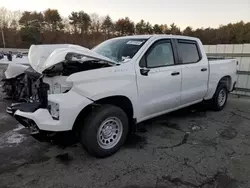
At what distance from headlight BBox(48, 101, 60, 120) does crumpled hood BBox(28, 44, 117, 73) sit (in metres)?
0.52

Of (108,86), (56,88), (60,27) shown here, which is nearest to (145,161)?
(108,86)

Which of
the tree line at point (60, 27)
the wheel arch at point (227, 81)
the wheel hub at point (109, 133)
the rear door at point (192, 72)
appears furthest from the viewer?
the tree line at point (60, 27)

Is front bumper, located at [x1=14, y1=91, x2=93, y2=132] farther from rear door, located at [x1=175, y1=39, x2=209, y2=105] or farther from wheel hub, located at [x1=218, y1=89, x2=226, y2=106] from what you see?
wheel hub, located at [x1=218, y1=89, x2=226, y2=106]

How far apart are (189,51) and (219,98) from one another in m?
1.95

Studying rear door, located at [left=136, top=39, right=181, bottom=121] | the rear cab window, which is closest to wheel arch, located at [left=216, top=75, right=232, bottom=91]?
the rear cab window

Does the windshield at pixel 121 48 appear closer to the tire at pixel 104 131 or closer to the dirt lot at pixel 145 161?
the tire at pixel 104 131

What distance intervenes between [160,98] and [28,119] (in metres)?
2.26

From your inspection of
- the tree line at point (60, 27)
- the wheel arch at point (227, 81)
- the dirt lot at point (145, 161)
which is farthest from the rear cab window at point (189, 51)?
the tree line at point (60, 27)

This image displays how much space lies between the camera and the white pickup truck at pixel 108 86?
2840 millimetres

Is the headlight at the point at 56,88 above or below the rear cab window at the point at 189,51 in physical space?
below

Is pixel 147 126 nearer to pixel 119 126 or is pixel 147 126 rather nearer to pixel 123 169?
pixel 119 126

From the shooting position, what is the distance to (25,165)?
3.09 m

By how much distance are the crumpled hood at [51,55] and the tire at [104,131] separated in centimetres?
82

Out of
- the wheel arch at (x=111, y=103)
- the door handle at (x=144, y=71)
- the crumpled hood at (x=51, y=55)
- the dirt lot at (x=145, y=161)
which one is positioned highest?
the crumpled hood at (x=51, y=55)
